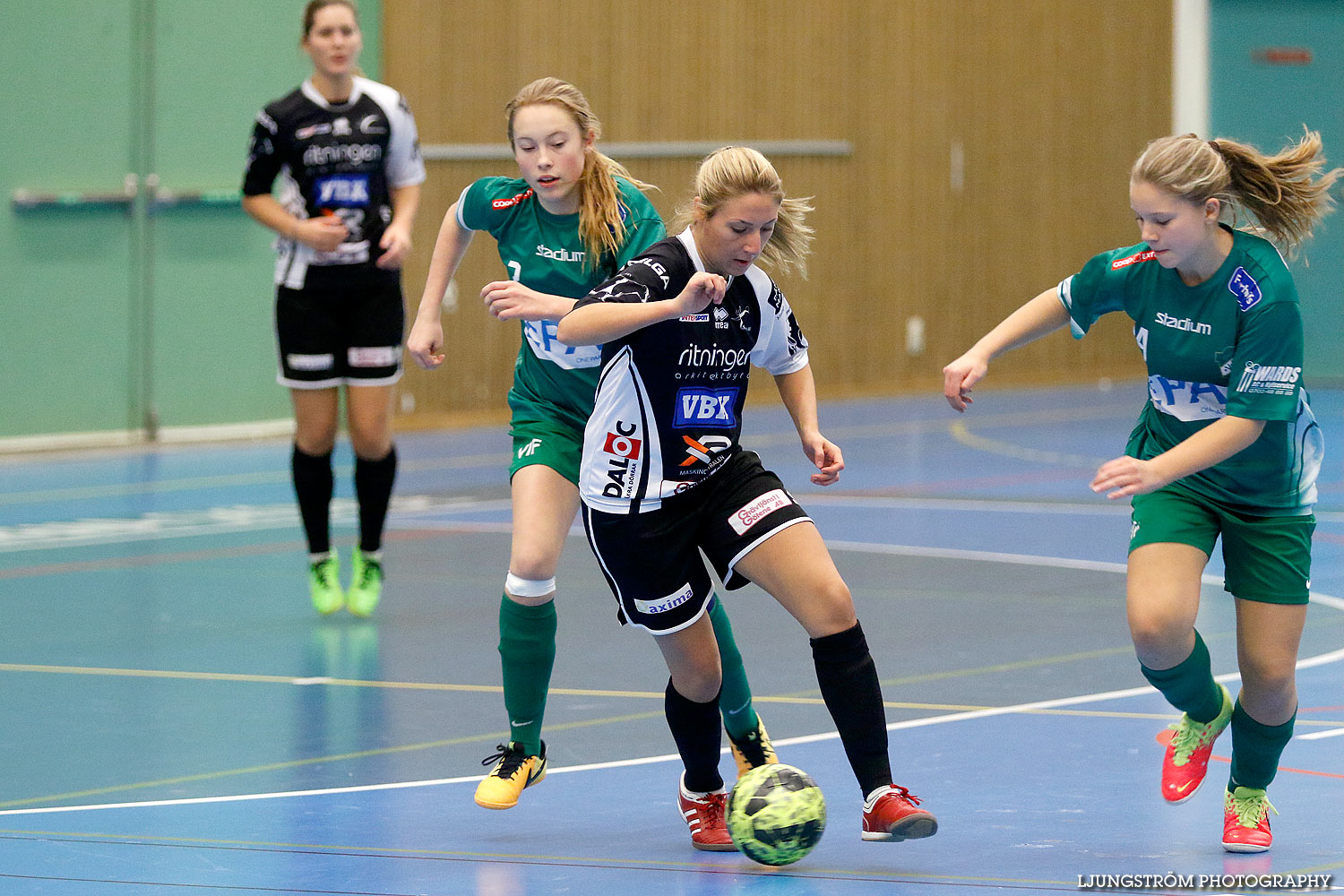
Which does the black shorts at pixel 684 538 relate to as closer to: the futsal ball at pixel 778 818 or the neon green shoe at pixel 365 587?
the futsal ball at pixel 778 818

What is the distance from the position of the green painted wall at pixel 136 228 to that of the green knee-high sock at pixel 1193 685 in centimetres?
933

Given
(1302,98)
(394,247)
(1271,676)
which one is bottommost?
(1271,676)

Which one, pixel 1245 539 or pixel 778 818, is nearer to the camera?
pixel 778 818

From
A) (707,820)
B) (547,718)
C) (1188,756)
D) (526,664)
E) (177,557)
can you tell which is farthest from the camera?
(177,557)

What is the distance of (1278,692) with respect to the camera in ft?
13.4

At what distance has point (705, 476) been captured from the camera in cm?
409

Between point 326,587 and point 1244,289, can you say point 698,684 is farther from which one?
point 326,587

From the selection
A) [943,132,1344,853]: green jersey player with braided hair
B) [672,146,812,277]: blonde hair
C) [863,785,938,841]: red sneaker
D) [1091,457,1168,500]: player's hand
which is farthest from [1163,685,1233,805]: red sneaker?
[672,146,812,277]: blonde hair

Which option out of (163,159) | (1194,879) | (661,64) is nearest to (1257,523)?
(1194,879)

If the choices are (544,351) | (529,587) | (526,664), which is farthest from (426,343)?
(526,664)

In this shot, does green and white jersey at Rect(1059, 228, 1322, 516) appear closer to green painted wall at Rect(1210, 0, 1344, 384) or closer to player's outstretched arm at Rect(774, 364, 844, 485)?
player's outstretched arm at Rect(774, 364, 844, 485)

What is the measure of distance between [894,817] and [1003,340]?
3.51 feet

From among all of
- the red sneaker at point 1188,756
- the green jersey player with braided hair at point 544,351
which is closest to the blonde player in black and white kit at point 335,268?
the green jersey player with braided hair at point 544,351

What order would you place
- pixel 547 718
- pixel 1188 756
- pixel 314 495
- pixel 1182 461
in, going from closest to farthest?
pixel 1182 461 < pixel 1188 756 < pixel 547 718 < pixel 314 495
